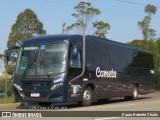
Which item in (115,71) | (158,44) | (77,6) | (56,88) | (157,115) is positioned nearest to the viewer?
(157,115)

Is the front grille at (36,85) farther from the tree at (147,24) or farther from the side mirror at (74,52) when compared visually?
the tree at (147,24)

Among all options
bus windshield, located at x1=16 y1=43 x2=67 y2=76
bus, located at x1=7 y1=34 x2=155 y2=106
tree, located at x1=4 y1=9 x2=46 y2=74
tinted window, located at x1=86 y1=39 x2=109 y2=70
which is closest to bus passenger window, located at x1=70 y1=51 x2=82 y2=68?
bus, located at x1=7 y1=34 x2=155 y2=106

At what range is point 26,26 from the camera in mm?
55531

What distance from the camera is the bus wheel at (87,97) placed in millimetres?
20406

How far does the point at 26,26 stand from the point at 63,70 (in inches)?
1479

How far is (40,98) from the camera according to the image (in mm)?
18828

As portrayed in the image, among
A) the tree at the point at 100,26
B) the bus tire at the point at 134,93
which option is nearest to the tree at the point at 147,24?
the tree at the point at 100,26

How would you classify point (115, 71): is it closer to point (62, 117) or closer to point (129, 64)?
point (129, 64)

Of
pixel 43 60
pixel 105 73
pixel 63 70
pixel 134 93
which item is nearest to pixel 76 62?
pixel 63 70

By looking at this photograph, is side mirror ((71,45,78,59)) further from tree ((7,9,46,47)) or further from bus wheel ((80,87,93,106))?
tree ((7,9,46,47))

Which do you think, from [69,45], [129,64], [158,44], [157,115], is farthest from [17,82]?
[158,44]

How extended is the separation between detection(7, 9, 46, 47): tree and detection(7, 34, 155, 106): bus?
105 feet

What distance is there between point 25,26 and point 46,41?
36283mm

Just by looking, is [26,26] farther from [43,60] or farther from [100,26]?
[43,60]
